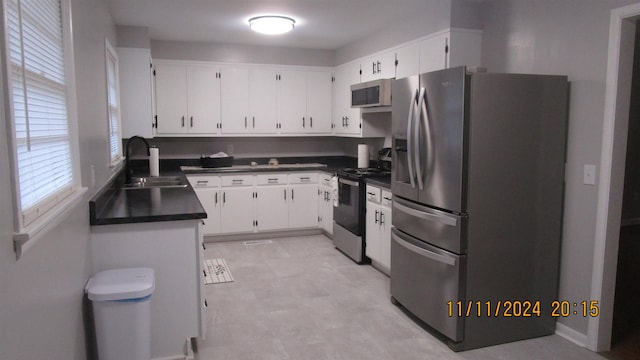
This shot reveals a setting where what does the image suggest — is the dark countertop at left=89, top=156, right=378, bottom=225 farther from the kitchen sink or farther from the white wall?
the white wall

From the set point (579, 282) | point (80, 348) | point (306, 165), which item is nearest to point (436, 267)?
point (579, 282)

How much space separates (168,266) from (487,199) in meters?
1.95

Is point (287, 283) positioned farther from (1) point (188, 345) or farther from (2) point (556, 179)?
(2) point (556, 179)

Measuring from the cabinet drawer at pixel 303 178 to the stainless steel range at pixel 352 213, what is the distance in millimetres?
793

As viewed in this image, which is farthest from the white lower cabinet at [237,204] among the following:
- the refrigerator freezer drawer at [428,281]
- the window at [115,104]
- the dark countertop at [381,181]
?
the refrigerator freezer drawer at [428,281]

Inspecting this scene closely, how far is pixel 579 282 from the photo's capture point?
2914 millimetres

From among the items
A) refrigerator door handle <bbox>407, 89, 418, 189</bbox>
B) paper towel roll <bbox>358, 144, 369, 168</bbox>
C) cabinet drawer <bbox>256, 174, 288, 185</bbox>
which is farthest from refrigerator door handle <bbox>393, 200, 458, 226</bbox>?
cabinet drawer <bbox>256, 174, 288, 185</bbox>

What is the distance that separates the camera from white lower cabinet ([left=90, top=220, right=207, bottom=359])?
2566 mm

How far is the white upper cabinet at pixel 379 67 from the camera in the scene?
447 cm

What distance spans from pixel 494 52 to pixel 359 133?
2004 millimetres

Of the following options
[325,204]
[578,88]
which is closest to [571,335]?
[578,88]

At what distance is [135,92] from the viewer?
4785 millimetres

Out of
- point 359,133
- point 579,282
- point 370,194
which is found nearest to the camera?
→ point 579,282

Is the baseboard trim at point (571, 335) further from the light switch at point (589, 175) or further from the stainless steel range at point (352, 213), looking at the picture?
the stainless steel range at point (352, 213)
